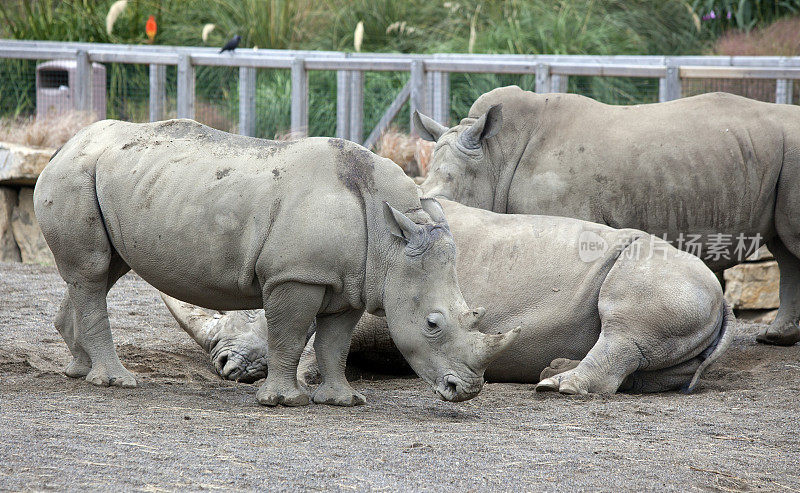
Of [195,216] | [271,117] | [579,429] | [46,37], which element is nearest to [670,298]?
[579,429]

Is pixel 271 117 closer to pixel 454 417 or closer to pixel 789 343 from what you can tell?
pixel 789 343

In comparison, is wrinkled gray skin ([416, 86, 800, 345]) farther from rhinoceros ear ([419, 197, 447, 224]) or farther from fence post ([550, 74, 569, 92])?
fence post ([550, 74, 569, 92])

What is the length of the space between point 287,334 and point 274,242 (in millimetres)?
440

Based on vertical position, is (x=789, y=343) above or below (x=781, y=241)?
below

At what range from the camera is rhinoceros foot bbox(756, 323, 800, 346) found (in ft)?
24.6

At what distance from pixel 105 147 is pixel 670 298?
2934 mm

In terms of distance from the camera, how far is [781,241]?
24.8 feet

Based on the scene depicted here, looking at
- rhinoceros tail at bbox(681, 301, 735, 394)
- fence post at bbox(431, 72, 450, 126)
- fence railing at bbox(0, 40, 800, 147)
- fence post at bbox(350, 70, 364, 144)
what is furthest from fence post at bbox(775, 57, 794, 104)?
rhinoceros tail at bbox(681, 301, 735, 394)

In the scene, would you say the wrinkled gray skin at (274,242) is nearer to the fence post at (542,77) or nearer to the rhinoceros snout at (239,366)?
the rhinoceros snout at (239,366)

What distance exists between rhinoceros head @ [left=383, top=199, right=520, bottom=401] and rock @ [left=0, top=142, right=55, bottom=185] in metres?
7.21

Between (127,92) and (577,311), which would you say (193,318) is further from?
(127,92)

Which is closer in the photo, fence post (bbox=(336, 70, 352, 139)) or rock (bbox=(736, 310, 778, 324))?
rock (bbox=(736, 310, 778, 324))

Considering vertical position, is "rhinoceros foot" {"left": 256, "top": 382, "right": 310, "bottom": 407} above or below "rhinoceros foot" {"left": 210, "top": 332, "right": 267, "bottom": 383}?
above

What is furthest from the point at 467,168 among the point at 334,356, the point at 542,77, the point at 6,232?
the point at 6,232
